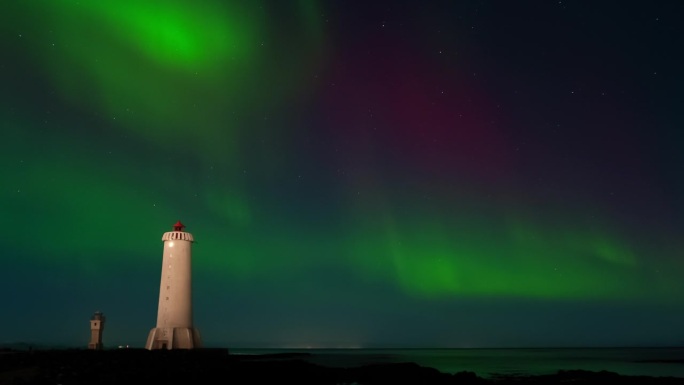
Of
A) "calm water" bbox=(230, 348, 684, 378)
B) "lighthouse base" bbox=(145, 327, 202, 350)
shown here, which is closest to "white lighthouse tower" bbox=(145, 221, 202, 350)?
"lighthouse base" bbox=(145, 327, 202, 350)

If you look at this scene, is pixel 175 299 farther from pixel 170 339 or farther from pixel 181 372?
pixel 181 372

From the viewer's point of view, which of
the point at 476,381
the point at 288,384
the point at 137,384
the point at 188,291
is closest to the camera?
the point at 137,384

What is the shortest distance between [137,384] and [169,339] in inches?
457

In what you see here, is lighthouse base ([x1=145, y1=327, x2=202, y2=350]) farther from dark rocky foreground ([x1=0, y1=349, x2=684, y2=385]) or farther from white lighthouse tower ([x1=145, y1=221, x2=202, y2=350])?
dark rocky foreground ([x1=0, y1=349, x2=684, y2=385])

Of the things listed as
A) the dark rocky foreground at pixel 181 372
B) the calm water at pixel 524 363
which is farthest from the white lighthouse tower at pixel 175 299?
the calm water at pixel 524 363

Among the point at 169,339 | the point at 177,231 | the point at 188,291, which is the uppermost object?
the point at 177,231

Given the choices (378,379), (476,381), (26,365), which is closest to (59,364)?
(26,365)

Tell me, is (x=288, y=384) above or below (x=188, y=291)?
below

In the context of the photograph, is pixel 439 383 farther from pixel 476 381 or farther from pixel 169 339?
pixel 169 339

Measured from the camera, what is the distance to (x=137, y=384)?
77.3ft

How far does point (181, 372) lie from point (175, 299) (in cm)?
850

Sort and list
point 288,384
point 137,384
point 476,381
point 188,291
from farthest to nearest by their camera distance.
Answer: point 188,291
point 476,381
point 288,384
point 137,384

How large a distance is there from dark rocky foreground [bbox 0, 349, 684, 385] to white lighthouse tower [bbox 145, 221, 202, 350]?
1590 millimetres

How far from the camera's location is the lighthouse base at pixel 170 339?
34.8 meters
